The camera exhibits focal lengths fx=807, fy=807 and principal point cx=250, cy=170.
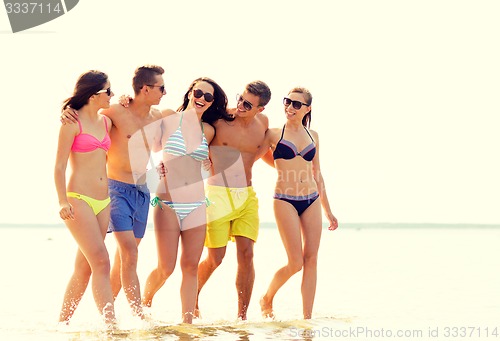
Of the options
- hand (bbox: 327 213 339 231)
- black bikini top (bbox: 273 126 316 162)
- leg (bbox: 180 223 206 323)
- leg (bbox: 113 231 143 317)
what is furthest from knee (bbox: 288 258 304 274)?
leg (bbox: 113 231 143 317)

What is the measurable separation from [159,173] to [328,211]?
2.57m

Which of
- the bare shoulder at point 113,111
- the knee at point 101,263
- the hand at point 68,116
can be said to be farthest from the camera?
the bare shoulder at point 113,111

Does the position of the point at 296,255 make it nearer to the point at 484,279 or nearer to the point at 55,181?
the point at 55,181

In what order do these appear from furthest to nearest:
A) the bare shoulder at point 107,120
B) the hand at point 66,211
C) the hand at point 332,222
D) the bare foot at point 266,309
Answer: the bare foot at point 266,309
the hand at point 332,222
the bare shoulder at point 107,120
the hand at point 66,211

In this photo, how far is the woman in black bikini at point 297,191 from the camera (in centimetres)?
995

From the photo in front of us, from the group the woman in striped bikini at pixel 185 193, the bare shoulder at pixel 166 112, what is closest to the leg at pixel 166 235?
the woman in striped bikini at pixel 185 193

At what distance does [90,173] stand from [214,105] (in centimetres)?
186

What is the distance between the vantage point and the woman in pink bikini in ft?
27.3

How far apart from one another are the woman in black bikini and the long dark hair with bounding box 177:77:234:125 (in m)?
0.75

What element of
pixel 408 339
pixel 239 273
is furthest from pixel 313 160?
pixel 408 339

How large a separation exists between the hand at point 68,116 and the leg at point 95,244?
815mm

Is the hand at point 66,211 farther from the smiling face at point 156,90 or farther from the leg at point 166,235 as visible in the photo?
the smiling face at point 156,90

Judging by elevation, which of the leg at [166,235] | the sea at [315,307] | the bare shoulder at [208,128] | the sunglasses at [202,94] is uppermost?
the sunglasses at [202,94]

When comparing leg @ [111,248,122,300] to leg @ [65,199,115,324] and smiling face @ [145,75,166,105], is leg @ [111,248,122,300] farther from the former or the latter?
smiling face @ [145,75,166,105]
